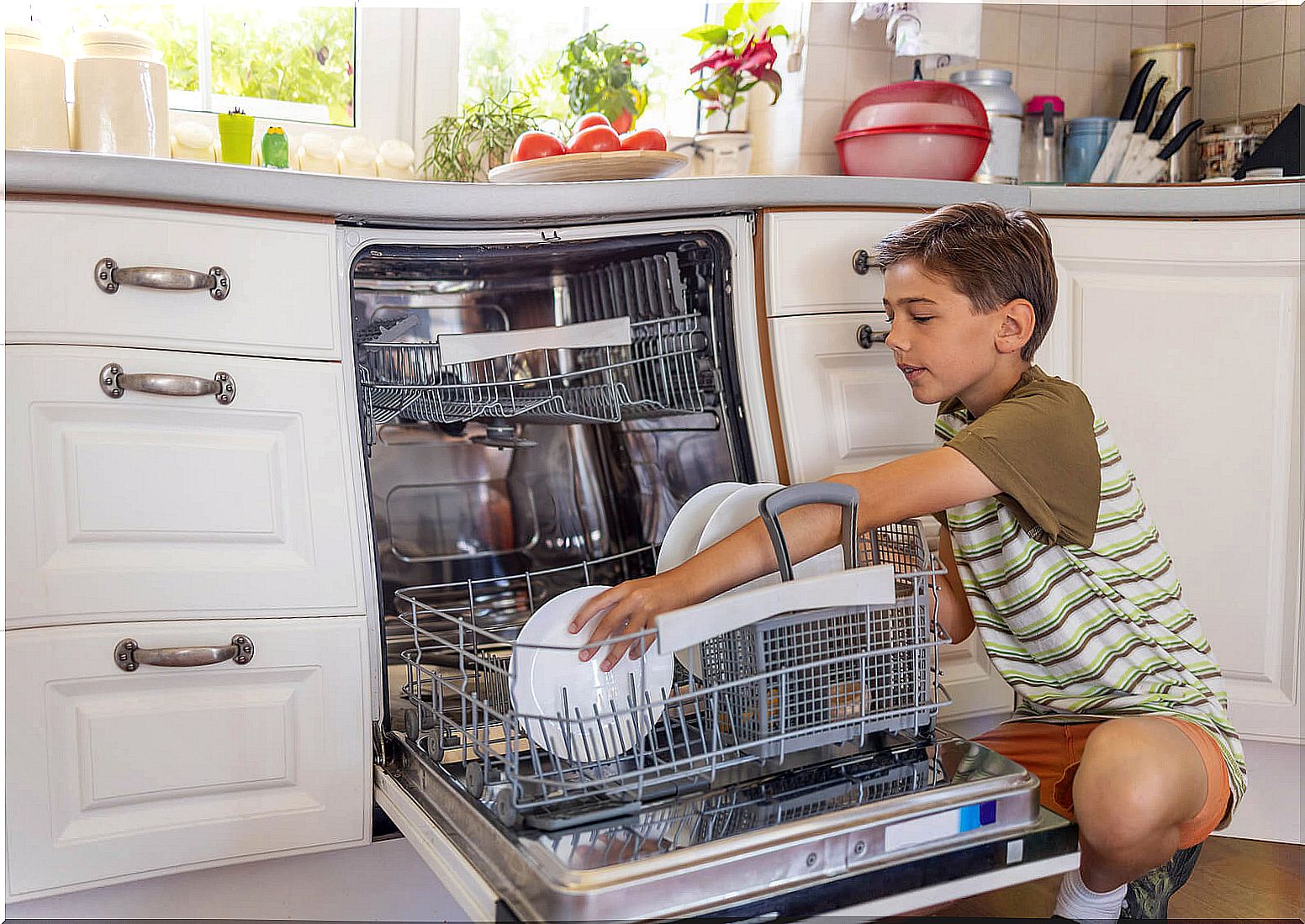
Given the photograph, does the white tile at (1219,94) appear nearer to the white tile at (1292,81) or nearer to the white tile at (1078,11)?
the white tile at (1292,81)

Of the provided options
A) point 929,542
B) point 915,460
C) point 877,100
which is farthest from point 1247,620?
point 877,100

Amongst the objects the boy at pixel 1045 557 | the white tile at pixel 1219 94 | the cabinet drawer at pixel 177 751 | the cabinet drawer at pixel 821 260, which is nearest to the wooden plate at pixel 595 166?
the cabinet drawer at pixel 821 260

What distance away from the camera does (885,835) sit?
86 cm

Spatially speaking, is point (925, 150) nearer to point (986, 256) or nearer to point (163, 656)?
point (986, 256)

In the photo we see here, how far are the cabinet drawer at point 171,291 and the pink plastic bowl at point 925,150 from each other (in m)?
0.93

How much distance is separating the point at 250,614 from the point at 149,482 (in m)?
0.16

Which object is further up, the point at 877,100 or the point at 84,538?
the point at 877,100

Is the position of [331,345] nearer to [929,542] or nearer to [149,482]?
[149,482]

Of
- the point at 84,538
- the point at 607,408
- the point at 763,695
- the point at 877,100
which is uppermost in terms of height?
the point at 877,100

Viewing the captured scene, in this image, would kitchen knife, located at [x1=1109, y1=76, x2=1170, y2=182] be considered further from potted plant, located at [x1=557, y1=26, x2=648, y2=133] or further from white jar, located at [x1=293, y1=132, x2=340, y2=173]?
white jar, located at [x1=293, y1=132, x2=340, y2=173]

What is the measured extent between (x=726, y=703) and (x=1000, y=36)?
1.71 metres

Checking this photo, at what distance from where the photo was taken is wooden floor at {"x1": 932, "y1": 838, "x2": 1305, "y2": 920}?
1543 mm

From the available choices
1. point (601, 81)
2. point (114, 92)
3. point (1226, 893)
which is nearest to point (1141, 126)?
point (601, 81)

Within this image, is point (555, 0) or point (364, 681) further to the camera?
point (555, 0)
